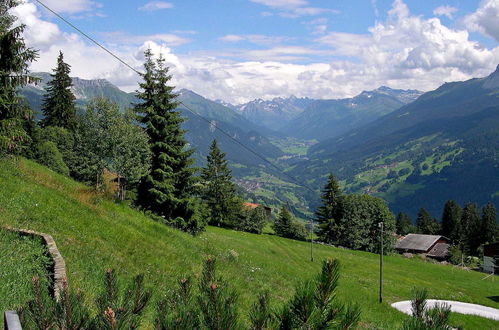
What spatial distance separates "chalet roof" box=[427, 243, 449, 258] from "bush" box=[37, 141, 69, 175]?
89380 millimetres

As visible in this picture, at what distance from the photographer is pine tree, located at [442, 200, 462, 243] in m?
115

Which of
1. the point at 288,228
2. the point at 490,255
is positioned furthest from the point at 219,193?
the point at 490,255

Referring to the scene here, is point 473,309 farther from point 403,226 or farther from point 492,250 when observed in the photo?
point 403,226

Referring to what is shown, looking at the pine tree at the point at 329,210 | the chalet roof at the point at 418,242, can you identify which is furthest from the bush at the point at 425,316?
the chalet roof at the point at 418,242

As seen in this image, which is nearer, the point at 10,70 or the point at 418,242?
the point at 10,70

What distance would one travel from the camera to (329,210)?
86.6 metres

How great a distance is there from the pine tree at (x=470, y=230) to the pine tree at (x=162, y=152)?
324ft

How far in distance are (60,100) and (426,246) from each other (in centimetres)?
9129

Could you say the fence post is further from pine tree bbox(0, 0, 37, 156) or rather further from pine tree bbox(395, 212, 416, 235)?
pine tree bbox(395, 212, 416, 235)

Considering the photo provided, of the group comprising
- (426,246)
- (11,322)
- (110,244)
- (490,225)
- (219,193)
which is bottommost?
(426,246)

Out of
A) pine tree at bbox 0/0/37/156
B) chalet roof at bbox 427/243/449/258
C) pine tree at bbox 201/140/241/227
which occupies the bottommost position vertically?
chalet roof at bbox 427/243/449/258

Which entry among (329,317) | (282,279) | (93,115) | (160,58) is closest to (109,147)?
(93,115)

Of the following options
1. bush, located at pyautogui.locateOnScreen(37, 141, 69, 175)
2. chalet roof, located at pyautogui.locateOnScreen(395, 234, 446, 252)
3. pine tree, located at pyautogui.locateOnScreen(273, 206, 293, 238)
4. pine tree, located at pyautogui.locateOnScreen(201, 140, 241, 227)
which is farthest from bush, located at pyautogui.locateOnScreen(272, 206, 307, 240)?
bush, located at pyautogui.locateOnScreen(37, 141, 69, 175)

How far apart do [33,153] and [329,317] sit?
172 feet
